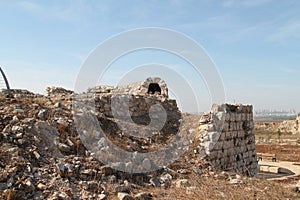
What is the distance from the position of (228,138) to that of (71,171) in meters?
5.18

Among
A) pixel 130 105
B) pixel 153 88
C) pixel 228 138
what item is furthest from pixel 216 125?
pixel 153 88

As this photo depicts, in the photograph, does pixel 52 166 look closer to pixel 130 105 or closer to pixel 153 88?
pixel 130 105

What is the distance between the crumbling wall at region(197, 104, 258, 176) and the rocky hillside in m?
0.85

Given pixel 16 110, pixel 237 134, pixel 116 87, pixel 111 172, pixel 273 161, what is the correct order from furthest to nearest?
pixel 273 161, pixel 116 87, pixel 237 134, pixel 16 110, pixel 111 172

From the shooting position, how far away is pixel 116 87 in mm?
12453

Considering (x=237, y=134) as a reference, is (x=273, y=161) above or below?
below

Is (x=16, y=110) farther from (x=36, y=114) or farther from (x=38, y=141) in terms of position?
(x=38, y=141)

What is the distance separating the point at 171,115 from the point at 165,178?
3343 mm

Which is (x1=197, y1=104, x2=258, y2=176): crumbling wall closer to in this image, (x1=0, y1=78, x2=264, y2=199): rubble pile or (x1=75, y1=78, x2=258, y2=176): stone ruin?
(x1=75, y1=78, x2=258, y2=176): stone ruin

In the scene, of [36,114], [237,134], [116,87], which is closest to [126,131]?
[36,114]

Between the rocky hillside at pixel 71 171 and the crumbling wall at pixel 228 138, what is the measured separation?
0.85 m

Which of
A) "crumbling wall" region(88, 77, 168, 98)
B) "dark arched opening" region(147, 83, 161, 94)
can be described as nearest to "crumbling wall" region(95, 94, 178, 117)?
"crumbling wall" region(88, 77, 168, 98)

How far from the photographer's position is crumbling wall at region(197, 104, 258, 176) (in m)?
8.52

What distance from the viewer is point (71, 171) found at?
5707 mm
